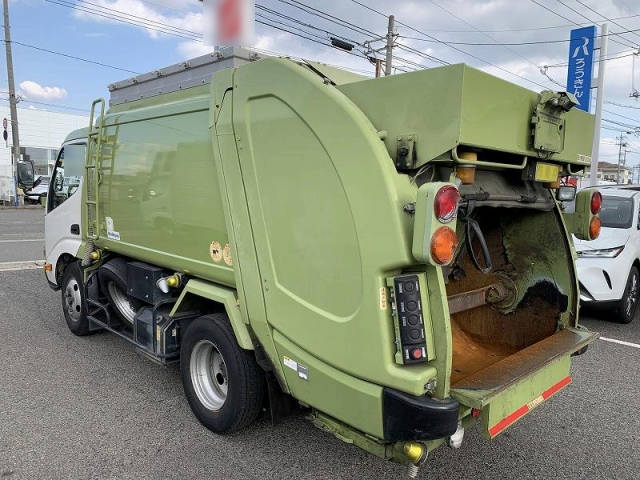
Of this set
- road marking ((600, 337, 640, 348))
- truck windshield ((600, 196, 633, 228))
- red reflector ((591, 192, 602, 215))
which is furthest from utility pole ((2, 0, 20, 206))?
red reflector ((591, 192, 602, 215))

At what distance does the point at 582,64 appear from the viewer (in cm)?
1533

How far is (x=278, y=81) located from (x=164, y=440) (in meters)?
2.54

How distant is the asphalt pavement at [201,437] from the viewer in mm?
3039

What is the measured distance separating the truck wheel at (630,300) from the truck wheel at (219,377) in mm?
5423

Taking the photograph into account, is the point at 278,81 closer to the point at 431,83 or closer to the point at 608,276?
the point at 431,83

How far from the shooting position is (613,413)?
391cm

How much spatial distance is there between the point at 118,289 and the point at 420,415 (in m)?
3.73

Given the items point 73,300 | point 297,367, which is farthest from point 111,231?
point 297,367

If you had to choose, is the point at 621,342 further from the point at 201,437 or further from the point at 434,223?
the point at 201,437

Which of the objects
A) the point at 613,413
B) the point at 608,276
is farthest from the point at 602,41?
the point at 613,413

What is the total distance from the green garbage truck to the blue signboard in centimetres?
1388

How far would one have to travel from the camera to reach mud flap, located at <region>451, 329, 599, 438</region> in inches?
95.7

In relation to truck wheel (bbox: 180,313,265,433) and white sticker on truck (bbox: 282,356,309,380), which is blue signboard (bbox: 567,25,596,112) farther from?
white sticker on truck (bbox: 282,356,309,380)

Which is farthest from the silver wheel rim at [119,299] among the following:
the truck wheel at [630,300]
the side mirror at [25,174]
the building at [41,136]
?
the building at [41,136]
